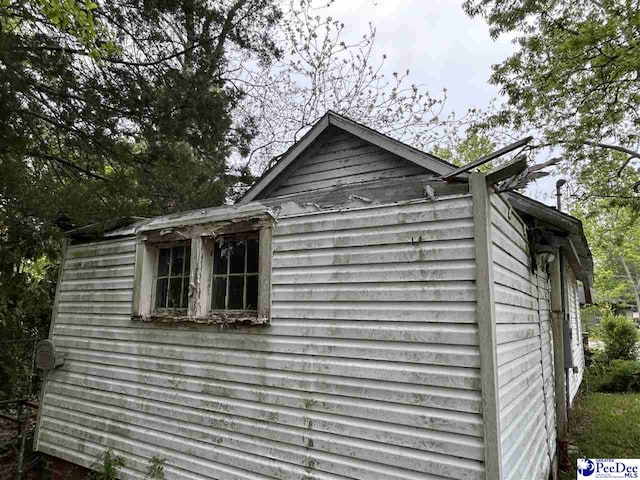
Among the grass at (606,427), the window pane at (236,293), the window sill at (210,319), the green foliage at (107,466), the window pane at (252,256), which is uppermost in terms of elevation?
the window pane at (252,256)

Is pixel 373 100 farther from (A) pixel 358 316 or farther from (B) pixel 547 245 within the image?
(A) pixel 358 316

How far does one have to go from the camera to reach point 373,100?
13188mm

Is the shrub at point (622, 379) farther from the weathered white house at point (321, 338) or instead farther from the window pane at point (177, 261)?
the window pane at point (177, 261)

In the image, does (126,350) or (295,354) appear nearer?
(295,354)

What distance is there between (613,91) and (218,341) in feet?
39.7

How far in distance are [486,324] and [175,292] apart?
10.6 feet

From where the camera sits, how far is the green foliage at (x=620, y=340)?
13117mm

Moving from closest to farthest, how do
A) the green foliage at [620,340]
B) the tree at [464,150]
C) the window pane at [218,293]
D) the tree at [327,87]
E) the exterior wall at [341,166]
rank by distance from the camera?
the window pane at [218,293], the exterior wall at [341,166], the tree at [327,87], the green foliage at [620,340], the tree at [464,150]

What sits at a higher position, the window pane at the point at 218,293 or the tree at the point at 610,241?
the tree at the point at 610,241

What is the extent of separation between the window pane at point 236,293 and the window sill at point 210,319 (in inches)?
3.6

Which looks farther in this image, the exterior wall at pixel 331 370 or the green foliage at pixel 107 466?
the green foliage at pixel 107 466

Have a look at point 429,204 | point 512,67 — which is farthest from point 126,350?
point 512,67
